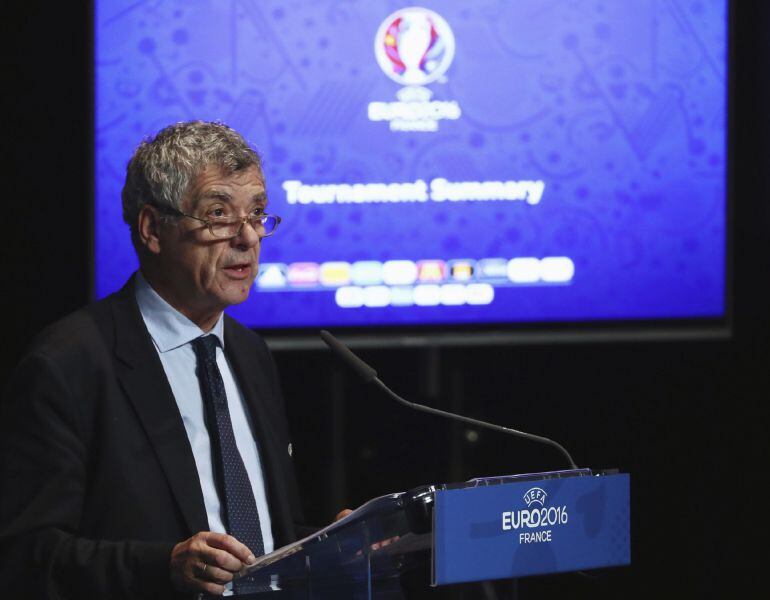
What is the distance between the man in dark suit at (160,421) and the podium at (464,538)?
12 cm

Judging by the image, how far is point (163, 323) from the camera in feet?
7.79

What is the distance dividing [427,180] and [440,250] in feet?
0.81

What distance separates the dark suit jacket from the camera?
80.5 inches

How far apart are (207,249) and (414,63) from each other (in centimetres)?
172

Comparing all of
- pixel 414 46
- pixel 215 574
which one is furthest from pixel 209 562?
pixel 414 46

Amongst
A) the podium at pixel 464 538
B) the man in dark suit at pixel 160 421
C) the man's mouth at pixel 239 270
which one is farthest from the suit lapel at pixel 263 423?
the podium at pixel 464 538

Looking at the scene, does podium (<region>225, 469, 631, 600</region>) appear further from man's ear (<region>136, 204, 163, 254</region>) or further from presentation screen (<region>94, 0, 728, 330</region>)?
presentation screen (<region>94, 0, 728, 330</region>)

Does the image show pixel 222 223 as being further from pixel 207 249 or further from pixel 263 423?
pixel 263 423

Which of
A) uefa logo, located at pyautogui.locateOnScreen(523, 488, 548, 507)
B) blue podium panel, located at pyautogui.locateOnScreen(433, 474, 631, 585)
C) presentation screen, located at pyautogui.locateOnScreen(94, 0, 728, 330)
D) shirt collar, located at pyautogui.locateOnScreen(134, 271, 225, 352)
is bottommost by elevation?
blue podium panel, located at pyautogui.locateOnScreen(433, 474, 631, 585)

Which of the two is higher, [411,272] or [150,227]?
[411,272]

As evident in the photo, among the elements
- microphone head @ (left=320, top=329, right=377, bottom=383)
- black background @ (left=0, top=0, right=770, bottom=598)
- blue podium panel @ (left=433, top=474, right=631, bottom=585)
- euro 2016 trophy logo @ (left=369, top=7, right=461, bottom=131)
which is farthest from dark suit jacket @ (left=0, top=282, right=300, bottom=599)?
black background @ (left=0, top=0, right=770, bottom=598)

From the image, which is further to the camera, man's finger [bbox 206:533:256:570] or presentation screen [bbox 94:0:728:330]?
presentation screen [bbox 94:0:728:330]

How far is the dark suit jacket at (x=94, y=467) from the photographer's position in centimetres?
204

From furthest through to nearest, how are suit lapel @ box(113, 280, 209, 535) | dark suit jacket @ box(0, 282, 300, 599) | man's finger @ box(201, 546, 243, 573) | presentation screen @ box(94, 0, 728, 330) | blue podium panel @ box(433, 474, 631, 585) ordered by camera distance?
presentation screen @ box(94, 0, 728, 330)
suit lapel @ box(113, 280, 209, 535)
dark suit jacket @ box(0, 282, 300, 599)
man's finger @ box(201, 546, 243, 573)
blue podium panel @ box(433, 474, 631, 585)
